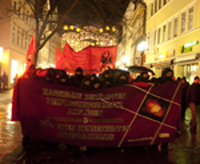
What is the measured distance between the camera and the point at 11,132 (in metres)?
6.68

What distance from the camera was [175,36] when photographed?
1753 centimetres

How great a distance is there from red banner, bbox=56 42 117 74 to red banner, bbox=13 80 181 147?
5019 mm

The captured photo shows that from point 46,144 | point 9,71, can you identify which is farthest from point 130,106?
point 9,71

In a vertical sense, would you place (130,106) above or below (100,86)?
below

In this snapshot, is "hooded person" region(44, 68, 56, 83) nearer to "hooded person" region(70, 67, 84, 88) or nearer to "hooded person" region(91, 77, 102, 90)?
"hooded person" region(70, 67, 84, 88)

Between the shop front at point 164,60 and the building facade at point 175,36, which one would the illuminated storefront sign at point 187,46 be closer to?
the building facade at point 175,36

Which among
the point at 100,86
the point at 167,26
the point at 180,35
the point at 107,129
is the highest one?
the point at 167,26

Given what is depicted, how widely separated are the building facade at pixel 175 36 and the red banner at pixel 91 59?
619cm

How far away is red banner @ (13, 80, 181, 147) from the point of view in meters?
4.99

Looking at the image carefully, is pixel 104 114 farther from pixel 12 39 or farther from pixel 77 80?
pixel 12 39

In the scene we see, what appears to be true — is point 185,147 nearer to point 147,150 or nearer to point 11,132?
point 147,150

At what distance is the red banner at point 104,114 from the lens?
4992 mm

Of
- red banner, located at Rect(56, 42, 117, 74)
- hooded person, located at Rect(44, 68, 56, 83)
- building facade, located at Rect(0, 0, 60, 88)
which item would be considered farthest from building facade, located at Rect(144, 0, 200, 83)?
building facade, located at Rect(0, 0, 60, 88)

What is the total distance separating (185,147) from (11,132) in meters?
5.05
